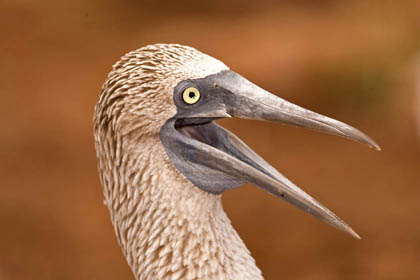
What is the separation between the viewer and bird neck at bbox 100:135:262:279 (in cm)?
230

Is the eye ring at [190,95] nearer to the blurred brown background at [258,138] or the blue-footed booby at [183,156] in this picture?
the blue-footed booby at [183,156]

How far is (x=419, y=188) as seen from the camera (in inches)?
218

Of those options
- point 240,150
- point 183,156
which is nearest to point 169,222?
point 183,156

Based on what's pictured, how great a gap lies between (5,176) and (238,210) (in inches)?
75.1

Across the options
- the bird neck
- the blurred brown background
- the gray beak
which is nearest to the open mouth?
the gray beak

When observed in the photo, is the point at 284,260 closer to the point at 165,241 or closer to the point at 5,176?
the point at 5,176

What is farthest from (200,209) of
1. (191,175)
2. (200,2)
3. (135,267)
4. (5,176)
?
(200,2)

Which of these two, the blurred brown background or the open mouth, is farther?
the blurred brown background

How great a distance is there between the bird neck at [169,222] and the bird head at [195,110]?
58 millimetres

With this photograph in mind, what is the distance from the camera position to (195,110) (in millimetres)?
2252

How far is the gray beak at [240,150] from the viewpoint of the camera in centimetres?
217

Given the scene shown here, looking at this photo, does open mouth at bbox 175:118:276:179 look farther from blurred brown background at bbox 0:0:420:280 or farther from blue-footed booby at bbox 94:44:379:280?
blurred brown background at bbox 0:0:420:280

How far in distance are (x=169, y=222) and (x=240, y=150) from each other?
37 cm

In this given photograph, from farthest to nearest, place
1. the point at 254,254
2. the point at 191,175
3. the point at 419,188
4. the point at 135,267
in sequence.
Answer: the point at 419,188 < the point at 254,254 < the point at 135,267 < the point at 191,175
